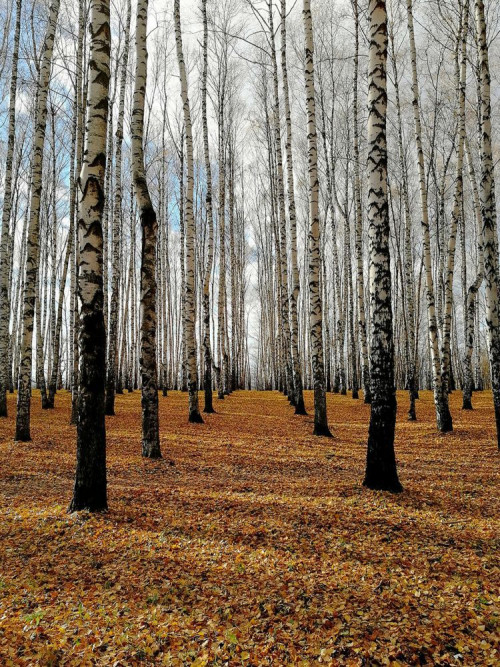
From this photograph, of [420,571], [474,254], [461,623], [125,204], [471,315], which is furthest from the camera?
[474,254]

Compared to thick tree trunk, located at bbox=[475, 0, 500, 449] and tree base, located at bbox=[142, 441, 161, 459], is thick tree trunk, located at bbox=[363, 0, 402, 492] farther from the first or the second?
tree base, located at bbox=[142, 441, 161, 459]

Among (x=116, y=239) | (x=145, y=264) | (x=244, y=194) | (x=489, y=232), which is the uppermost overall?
(x=244, y=194)

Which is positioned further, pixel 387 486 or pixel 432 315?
pixel 432 315

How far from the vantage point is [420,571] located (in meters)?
2.75

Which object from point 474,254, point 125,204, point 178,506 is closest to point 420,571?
point 178,506

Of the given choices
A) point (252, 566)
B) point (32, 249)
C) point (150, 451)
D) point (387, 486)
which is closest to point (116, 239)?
point (32, 249)

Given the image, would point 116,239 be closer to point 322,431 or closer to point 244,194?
point 322,431

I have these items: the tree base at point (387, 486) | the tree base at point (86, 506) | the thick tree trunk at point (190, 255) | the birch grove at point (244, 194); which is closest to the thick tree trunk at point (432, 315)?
the birch grove at point (244, 194)

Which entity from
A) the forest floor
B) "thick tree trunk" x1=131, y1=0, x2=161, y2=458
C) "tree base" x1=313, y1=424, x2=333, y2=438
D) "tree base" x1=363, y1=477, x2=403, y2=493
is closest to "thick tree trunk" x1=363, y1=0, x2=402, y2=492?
"tree base" x1=363, y1=477, x2=403, y2=493

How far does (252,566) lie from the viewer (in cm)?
287

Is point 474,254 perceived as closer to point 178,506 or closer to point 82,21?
point 82,21

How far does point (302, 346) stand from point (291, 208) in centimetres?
2370

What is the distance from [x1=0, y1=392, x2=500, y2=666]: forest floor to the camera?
2.07 metres

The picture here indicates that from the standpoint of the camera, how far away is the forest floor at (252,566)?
81.4 inches
